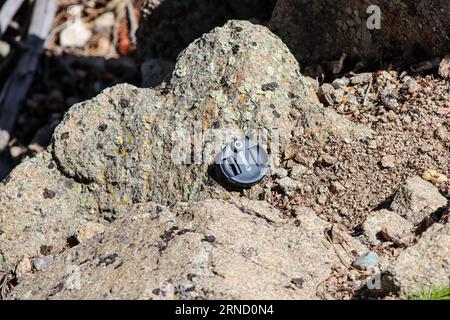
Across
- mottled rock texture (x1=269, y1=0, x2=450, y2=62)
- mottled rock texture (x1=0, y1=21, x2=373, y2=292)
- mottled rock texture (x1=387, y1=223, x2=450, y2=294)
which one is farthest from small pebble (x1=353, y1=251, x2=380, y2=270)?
mottled rock texture (x1=269, y1=0, x2=450, y2=62)

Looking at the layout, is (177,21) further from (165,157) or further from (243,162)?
(243,162)

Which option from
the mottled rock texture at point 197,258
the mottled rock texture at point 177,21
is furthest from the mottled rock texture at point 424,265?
the mottled rock texture at point 177,21

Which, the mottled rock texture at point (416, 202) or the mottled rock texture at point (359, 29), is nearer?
the mottled rock texture at point (416, 202)

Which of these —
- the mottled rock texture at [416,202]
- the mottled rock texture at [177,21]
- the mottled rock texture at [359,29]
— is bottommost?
the mottled rock texture at [177,21]

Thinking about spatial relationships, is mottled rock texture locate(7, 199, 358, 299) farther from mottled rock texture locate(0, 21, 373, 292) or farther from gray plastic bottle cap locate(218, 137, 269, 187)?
gray plastic bottle cap locate(218, 137, 269, 187)

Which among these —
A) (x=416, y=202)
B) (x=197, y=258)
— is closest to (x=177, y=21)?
(x=416, y=202)

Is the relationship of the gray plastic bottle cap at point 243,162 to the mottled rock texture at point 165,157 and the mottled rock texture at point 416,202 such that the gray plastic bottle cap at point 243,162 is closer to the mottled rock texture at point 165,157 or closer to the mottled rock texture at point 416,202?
the mottled rock texture at point 165,157
